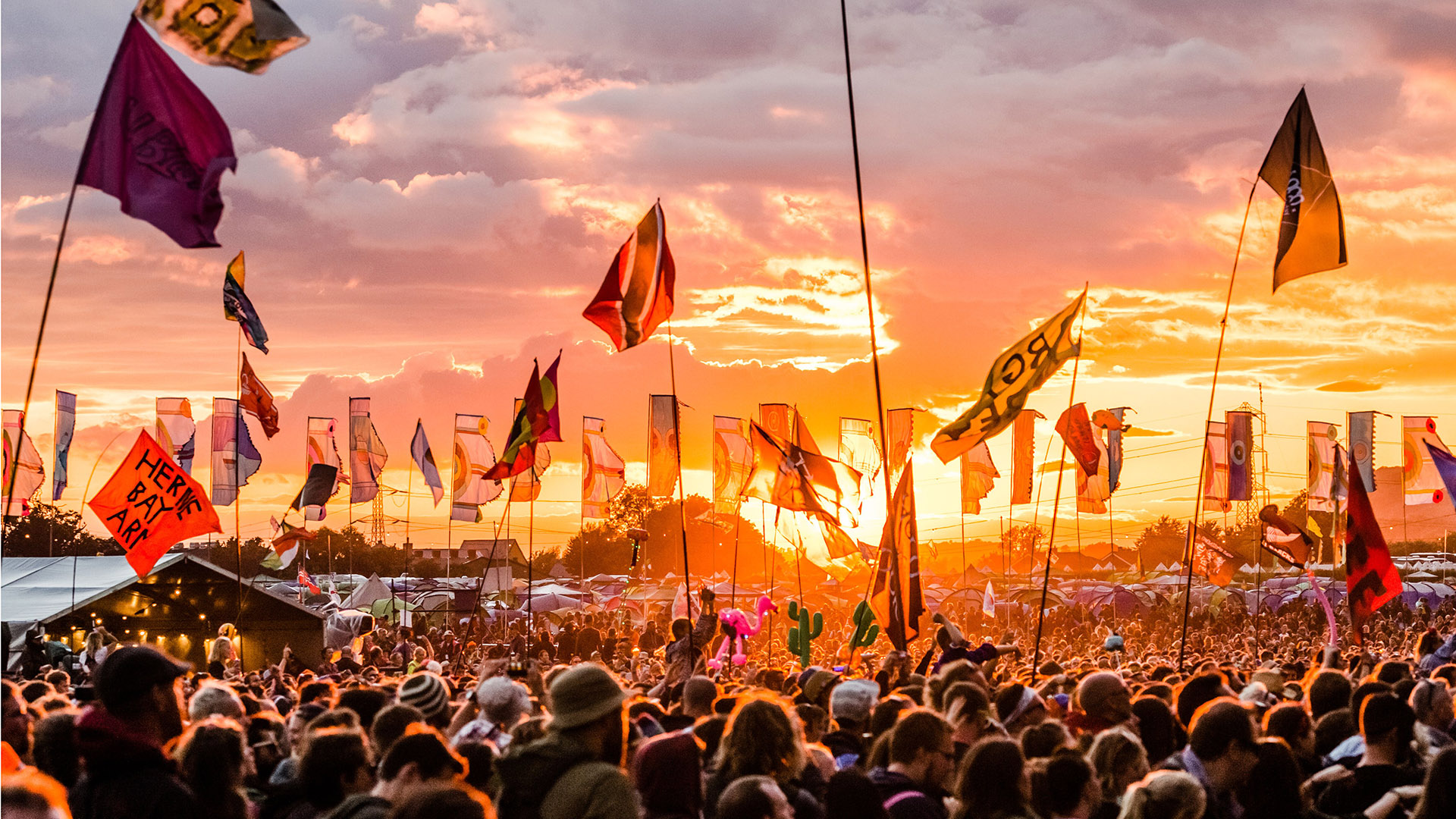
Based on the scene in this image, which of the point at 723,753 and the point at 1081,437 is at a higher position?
the point at 1081,437

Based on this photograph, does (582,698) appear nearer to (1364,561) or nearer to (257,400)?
(1364,561)

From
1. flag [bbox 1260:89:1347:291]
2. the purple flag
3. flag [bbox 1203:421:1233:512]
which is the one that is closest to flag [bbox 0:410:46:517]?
the purple flag

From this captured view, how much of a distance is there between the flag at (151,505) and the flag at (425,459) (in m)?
24.6

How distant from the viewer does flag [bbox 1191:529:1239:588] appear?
19609 mm

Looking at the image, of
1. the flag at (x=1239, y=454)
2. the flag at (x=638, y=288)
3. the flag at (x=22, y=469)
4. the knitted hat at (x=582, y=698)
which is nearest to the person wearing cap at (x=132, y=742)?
the knitted hat at (x=582, y=698)

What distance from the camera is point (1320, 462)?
134 feet

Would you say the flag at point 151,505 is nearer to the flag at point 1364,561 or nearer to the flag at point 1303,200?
the flag at point 1303,200

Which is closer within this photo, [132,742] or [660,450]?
[132,742]

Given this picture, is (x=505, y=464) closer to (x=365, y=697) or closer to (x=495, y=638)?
(x=365, y=697)

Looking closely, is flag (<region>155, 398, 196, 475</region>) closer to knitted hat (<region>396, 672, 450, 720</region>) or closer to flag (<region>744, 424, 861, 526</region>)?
flag (<region>744, 424, 861, 526</region>)

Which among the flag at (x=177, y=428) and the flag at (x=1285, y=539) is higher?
the flag at (x=177, y=428)

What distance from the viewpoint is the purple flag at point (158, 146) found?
9.38m

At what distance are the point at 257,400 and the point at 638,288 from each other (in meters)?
10.5

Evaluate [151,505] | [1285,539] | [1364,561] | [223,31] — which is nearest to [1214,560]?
[1285,539]
